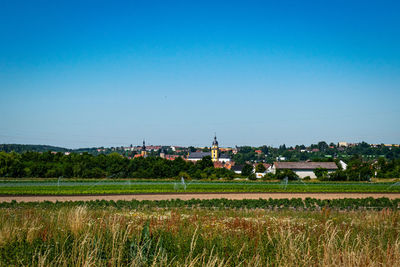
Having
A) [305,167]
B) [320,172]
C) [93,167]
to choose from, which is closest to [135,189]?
[93,167]

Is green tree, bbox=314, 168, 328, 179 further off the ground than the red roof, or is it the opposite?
the red roof

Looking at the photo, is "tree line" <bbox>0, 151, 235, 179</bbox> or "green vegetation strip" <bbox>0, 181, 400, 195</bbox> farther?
"tree line" <bbox>0, 151, 235, 179</bbox>

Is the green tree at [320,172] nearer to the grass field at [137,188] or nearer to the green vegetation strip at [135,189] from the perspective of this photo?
the grass field at [137,188]

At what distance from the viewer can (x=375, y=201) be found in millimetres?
28969

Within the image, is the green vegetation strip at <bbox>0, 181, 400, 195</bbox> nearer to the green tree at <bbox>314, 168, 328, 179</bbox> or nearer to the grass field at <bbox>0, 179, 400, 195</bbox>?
the grass field at <bbox>0, 179, 400, 195</bbox>

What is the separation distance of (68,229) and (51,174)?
2345 inches

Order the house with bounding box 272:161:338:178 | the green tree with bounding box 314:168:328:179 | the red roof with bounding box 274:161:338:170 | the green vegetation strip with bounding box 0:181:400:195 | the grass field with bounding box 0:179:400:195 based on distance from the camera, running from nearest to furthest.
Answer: the green vegetation strip with bounding box 0:181:400:195 → the grass field with bounding box 0:179:400:195 → the green tree with bounding box 314:168:328:179 → the house with bounding box 272:161:338:178 → the red roof with bounding box 274:161:338:170

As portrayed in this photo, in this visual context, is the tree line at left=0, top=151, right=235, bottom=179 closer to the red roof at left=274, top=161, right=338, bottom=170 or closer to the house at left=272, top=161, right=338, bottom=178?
the house at left=272, top=161, right=338, bottom=178

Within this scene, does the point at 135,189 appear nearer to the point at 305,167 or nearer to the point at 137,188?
the point at 137,188

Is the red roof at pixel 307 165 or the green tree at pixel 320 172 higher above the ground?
the red roof at pixel 307 165

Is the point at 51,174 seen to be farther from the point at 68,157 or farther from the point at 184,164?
the point at 184,164

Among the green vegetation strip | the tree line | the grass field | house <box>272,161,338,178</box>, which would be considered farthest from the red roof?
the green vegetation strip

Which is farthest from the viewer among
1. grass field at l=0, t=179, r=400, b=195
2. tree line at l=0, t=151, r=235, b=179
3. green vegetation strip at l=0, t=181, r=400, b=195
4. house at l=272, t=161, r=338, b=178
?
house at l=272, t=161, r=338, b=178

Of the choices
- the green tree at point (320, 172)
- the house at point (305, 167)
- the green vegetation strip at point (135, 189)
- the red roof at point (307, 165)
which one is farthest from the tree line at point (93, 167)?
the red roof at point (307, 165)
